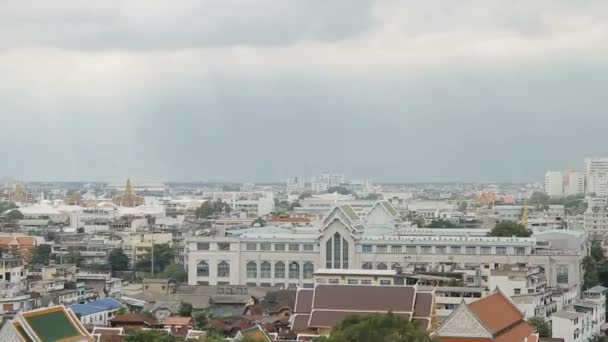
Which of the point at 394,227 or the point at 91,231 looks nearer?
the point at 394,227

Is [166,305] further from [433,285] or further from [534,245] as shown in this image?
→ [534,245]

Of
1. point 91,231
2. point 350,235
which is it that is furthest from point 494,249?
point 91,231

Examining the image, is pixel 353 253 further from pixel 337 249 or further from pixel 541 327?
pixel 541 327

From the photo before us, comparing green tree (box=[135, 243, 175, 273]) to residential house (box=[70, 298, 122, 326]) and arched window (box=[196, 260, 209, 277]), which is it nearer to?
arched window (box=[196, 260, 209, 277])

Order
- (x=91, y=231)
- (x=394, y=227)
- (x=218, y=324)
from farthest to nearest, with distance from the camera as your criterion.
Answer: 1. (x=91, y=231)
2. (x=394, y=227)
3. (x=218, y=324)

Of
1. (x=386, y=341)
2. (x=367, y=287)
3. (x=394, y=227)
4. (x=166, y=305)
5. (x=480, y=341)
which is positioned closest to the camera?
(x=386, y=341)

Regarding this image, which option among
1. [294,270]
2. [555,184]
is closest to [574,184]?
[555,184]
